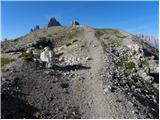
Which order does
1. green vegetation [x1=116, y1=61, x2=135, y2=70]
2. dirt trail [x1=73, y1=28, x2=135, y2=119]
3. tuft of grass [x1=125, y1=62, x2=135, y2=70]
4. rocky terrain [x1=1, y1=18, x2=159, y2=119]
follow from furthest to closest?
green vegetation [x1=116, y1=61, x2=135, y2=70], tuft of grass [x1=125, y1=62, x2=135, y2=70], dirt trail [x1=73, y1=28, x2=135, y2=119], rocky terrain [x1=1, y1=18, x2=159, y2=119]

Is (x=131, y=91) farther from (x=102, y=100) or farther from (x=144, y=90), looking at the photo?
(x=102, y=100)

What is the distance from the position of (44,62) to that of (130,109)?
64.8 ft

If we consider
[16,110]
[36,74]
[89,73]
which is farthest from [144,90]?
[16,110]

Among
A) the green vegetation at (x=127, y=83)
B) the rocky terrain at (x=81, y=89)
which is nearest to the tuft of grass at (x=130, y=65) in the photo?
the rocky terrain at (x=81, y=89)

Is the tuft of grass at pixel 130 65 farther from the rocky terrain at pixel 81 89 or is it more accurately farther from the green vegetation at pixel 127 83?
the green vegetation at pixel 127 83

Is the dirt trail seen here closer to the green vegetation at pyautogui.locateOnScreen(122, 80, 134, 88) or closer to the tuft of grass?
the green vegetation at pyautogui.locateOnScreen(122, 80, 134, 88)

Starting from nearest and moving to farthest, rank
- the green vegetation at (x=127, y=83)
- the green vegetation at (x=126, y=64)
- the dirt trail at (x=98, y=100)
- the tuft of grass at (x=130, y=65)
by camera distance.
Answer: the dirt trail at (x=98, y=100), the green vegetation at (x=127, y=83), the tuft of grass at (x=130, y=65), the green vegetation at (x=126, y=64)

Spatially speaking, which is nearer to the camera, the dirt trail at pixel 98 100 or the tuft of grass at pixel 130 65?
the dirt trail at pixel 98 100

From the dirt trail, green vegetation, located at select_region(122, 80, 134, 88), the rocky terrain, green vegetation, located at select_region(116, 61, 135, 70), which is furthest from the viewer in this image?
green vegetation, located at select_region(116, 61, 135, 70)

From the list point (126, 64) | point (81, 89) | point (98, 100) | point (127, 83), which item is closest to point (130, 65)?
point (126, 64)

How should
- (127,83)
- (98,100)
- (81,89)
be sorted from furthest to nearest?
(127,83) → (81,89) → (98,100)

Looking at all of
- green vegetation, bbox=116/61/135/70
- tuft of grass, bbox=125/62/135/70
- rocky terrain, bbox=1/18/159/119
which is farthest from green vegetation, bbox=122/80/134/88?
green vegetation, bbox=116/61/135/70

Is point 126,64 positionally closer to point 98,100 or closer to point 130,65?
point 130,65

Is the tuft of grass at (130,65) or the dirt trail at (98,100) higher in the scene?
the tuft of grass at (130,65)
